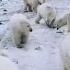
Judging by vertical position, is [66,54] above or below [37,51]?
above

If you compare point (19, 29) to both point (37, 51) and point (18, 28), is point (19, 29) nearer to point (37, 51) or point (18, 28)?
point (18, 28)

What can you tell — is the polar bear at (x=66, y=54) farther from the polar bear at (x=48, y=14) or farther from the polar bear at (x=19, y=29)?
the polar bear at (x=48, y=14)

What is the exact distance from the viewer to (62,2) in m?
6.47

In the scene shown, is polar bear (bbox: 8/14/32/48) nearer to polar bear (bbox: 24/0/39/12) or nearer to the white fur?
the white fur

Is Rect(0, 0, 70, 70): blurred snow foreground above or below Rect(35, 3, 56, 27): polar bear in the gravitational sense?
below

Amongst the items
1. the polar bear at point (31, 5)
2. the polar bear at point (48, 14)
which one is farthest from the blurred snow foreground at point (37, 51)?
the polar bear at point (31, 5)

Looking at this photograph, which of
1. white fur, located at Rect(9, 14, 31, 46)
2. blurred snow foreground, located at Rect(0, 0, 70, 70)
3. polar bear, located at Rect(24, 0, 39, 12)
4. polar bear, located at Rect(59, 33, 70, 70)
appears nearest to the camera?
polar bear, located at Rect(59, 33, 70, 70)

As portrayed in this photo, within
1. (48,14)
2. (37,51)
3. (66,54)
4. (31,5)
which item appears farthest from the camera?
(31,5)

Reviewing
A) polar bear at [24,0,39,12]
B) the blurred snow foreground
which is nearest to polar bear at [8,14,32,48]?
the blurred snow foreground

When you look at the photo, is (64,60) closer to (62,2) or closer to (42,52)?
(42,52)

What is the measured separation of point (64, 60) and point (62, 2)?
4.39m

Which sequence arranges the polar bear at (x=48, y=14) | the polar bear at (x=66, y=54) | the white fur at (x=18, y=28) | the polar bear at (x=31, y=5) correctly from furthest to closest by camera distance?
1. the polar bear at (x=31, y=5)
2. the polar bear at (x=48, y=14)
3. the white fur at (x=18, y=28)
4. the polar bear at (x=66, y=54)

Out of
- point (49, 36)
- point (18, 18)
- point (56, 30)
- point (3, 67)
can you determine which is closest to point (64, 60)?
point (3, 67)

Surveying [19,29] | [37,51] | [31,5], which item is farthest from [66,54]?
[31,5]
